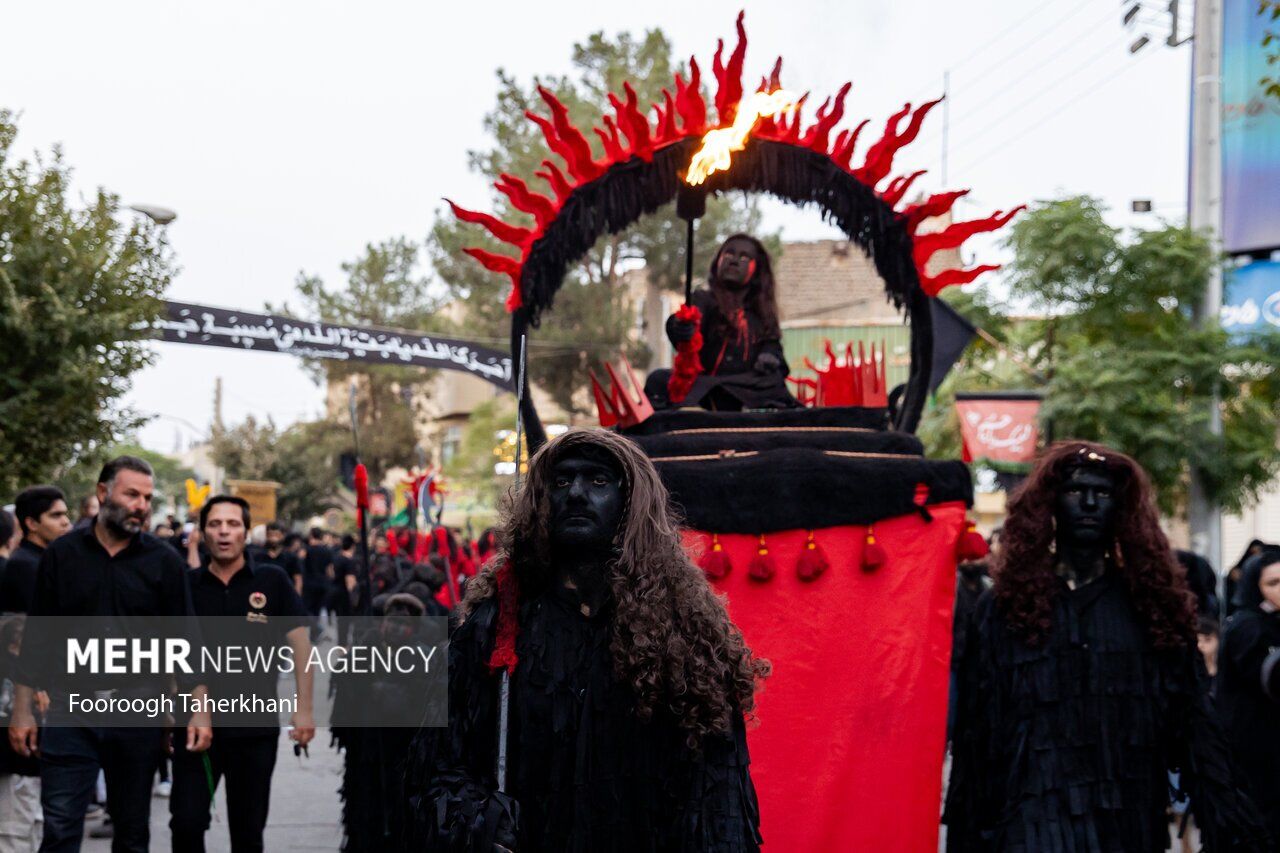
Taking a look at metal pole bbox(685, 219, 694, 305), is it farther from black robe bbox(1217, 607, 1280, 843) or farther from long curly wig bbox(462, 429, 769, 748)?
long curly wig bbox(462, 429, 769, 748)

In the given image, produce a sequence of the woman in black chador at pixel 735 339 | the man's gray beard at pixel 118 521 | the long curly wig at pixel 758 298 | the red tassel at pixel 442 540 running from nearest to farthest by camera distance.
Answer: the man's gray beard at pixel 118 521 → the woman in black chador at pixel 735 339 → the long curly wig at pixel 758 298 → the red tassel at pixel 442 540

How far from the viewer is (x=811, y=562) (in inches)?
228

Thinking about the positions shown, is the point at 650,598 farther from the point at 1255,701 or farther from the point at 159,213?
the point at 159,213

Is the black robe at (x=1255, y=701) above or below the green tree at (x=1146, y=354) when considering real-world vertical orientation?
below

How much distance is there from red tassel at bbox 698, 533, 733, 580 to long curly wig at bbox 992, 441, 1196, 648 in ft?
3.47

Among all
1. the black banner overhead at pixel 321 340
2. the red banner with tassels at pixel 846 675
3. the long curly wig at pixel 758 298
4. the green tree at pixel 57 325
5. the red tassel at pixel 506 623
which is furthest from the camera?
the black banner overhead at pixel 321 340

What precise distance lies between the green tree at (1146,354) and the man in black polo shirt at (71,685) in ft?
38.8

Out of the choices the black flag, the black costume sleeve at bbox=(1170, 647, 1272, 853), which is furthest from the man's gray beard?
the black costume sleeve at bbox=(1170, 647, 1272, 853)

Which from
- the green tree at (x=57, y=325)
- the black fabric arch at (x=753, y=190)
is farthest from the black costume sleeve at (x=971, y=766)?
the green tree at (x=57, y=325)

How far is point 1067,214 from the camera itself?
1658 centimetres

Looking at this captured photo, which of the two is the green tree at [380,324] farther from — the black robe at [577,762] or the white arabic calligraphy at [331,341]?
the black robe at [577,762]

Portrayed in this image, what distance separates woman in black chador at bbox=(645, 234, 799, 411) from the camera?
264 inches

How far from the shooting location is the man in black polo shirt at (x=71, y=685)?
627 cm

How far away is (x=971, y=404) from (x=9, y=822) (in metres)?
11.3
